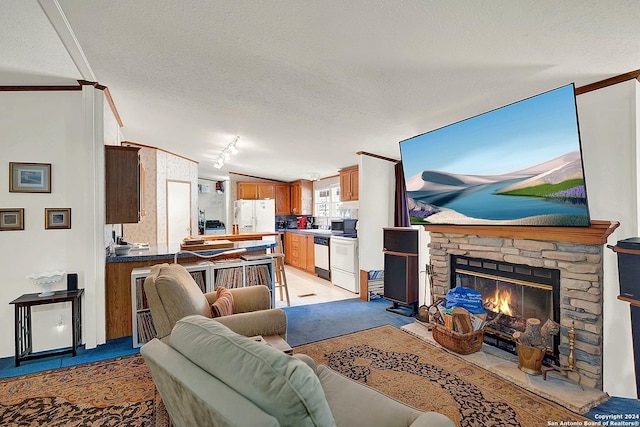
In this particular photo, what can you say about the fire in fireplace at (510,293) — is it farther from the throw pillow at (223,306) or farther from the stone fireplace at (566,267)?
the throw pillow at (223,306)

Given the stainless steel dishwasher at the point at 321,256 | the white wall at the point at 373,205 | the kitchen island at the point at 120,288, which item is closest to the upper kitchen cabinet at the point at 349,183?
the white wall at the point at 373,205

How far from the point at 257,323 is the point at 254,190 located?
609 cm

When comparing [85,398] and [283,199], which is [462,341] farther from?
[283,199]

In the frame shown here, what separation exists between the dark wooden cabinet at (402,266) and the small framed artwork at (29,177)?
3766 millimetres

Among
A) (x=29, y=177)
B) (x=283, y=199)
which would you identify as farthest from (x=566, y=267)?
(x=283, y=199)

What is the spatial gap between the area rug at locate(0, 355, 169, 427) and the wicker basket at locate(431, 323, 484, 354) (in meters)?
2.32

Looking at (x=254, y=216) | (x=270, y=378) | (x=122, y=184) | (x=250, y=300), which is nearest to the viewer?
(x=270, y=378)

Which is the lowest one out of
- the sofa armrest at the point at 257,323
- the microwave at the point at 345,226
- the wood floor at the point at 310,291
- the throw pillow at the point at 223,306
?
Result: the wood floor at the point at 310,291

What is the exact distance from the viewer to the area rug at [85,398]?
6.39 ft

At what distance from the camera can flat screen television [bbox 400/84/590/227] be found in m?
2.04

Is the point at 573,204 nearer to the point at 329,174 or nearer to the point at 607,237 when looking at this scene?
the point at 607,237

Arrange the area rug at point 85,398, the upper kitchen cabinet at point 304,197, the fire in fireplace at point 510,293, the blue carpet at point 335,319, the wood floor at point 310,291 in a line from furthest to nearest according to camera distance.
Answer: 1. the upper kitchen cabinet at point 304,197
2. the wood floor at point 310,291
3. the blue carpet at point 335,319
4. the fire in fireplace at point 510,293
5. the area rug at point 85,398

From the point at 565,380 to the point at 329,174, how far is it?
5.16 m

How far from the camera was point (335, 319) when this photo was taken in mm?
3740
